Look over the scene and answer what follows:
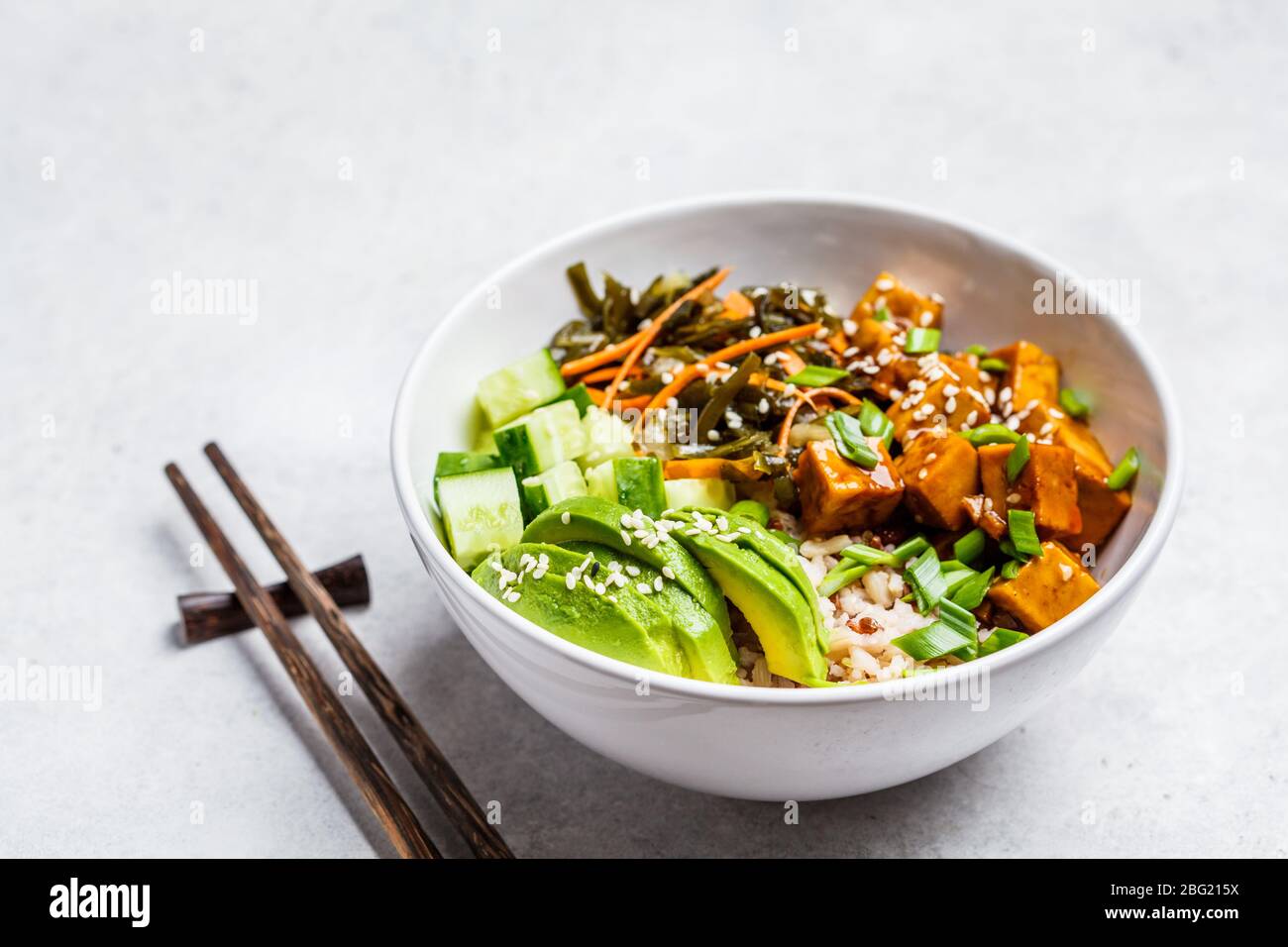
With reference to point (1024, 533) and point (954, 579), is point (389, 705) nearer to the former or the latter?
point (954, 579)

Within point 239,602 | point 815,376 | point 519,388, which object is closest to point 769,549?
point 815,376

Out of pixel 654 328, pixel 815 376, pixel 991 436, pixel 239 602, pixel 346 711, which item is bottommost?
pixel 346 711

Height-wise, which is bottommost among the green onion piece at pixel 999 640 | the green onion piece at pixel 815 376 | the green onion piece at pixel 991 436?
the green onion piece at pixel 999 640

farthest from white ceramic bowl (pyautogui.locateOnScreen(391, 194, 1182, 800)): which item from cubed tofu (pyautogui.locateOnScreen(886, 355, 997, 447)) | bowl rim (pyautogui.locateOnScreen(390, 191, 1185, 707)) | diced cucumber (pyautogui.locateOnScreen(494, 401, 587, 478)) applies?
cubed tofu (pyautogui.locateOnScreen(886, 355, 997, 447))

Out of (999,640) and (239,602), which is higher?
(999,640)

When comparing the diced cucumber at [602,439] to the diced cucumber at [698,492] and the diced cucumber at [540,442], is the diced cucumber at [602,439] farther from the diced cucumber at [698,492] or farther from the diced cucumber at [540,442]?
the diced cucumber at [698,492]

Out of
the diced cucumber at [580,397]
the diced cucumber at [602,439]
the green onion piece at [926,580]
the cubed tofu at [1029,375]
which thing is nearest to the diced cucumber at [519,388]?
the diced cucumber at [580,397]

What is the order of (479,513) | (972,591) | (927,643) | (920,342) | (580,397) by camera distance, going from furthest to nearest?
(920,342)
(580,397)
(479,513)
(972,591)
(927,643)
